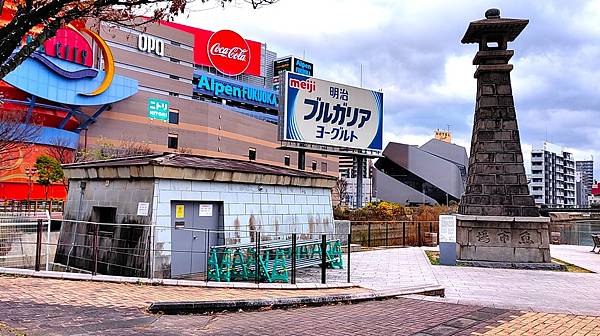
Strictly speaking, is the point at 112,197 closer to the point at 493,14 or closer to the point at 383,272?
the point at 383,272

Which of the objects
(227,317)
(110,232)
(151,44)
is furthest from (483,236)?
(151,44)

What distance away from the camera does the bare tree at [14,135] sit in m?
31.8

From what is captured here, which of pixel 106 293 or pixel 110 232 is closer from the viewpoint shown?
pixel 106 293

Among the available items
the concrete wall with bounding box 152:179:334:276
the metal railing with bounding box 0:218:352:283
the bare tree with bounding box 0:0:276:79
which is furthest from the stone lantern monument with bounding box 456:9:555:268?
the bare tree with bounding box 0:0:276:79

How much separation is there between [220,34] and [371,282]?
60.4 metres

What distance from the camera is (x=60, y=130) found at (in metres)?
41.9

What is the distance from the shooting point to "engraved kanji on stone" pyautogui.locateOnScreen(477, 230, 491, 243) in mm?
15820

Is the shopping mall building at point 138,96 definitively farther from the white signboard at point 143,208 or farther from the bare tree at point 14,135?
the white signboard at point 143,208

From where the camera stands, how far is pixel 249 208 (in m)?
12.0

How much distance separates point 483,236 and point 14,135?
30968 millimetres

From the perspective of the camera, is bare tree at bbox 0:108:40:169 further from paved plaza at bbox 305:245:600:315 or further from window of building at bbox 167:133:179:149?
paved plaza at bbox 305:245:600:315

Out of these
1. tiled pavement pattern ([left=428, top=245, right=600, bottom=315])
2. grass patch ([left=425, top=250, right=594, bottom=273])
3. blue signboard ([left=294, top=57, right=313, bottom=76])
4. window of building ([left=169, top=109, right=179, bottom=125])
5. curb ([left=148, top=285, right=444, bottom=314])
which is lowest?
tiled pavement pattern ([left=428, top=245, right=600, bottom=315])

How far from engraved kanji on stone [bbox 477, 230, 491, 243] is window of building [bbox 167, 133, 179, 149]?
139ft

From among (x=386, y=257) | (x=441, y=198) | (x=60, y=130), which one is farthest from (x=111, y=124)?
(x=441, y=198)
